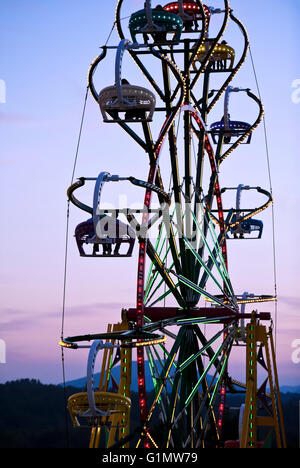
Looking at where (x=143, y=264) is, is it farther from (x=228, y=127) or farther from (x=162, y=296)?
(x=228, y=127)

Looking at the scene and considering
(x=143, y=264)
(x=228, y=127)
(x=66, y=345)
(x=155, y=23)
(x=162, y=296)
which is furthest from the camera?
(x=228, y=127)

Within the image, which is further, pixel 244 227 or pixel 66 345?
pixel 244 227

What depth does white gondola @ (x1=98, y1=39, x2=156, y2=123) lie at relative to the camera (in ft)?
89.5

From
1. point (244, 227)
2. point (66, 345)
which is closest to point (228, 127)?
point (244, 227)

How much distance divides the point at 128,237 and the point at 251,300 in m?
13.4

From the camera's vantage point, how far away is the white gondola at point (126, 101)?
89.5 ft

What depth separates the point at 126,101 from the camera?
89.6 feet

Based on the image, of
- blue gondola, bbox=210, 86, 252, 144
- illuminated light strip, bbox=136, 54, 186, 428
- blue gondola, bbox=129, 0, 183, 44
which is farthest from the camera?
blue gondola, bbox=210, 86, 252, 144

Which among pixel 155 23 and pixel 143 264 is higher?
pixel 155 23

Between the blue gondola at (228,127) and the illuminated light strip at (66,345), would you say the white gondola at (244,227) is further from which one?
the illuminated light strip at (66,345)

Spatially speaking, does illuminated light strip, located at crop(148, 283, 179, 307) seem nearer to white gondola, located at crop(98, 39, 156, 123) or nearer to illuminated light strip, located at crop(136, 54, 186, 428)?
illuminated light strip, located at crop(136, 54, 186, 428)

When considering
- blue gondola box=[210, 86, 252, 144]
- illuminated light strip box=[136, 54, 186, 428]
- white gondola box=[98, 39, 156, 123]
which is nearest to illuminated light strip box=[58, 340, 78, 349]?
illuminated light strip box=[136, 54, 186, 428]
